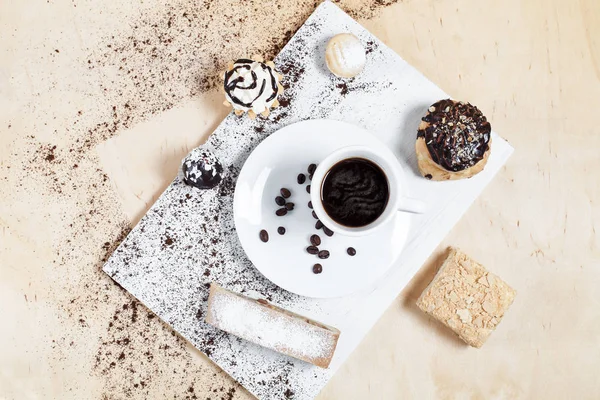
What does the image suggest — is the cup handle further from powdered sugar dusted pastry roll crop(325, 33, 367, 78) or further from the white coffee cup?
powdered sugar dusted pastry roll crop(325, 33, 367, 78)

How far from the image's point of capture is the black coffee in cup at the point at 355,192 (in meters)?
1.35

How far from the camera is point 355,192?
136 cm

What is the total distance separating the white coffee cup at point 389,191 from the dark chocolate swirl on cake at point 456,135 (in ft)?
0.69

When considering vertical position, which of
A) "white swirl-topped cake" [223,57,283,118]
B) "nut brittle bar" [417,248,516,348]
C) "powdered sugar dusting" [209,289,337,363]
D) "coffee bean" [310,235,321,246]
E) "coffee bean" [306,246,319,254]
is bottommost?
"nut brittle bar" [417,248,516,348]

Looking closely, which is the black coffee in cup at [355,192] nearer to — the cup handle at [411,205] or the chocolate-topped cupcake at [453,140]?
the cup handle at [411,205]

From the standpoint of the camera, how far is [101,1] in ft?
5.53

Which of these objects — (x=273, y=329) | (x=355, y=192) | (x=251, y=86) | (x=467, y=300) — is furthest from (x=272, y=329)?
(x=251, y=86)

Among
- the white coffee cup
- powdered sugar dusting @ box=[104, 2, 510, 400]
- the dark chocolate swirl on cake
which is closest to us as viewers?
the white coffee cup

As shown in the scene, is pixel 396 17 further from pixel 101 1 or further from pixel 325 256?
pixel 101 1

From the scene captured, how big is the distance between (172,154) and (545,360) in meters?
1.34

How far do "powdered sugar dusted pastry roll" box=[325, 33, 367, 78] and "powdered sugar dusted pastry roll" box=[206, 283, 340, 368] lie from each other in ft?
2.36

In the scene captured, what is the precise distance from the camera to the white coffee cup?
1.31 metres

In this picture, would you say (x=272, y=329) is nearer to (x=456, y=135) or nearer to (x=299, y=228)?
(x=299, y=228)

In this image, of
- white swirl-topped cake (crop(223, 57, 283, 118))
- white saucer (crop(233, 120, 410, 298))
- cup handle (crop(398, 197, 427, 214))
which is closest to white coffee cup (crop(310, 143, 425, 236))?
cup handle (crop(398, 197, 427, 214))
